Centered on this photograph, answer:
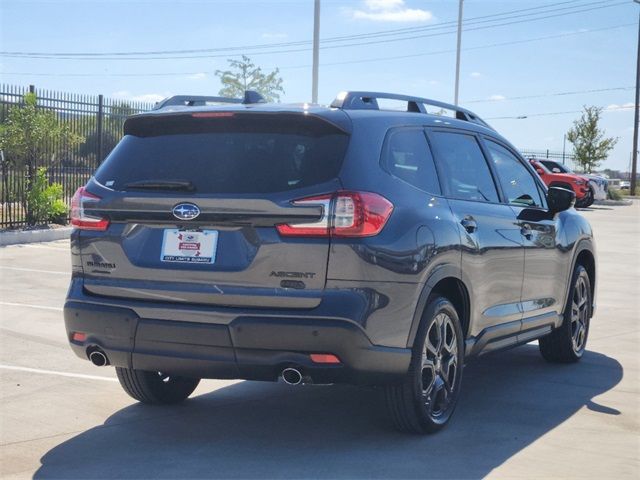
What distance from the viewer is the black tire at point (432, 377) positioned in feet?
17.5

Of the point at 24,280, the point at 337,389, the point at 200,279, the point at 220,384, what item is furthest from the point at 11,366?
the point at 24,280

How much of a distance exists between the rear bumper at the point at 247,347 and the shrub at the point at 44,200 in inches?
546

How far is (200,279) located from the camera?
5.02 metres

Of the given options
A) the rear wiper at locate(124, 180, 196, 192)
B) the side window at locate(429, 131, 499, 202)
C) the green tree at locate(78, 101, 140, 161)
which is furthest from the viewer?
the green tree at locate(78, 101, 140, 161)

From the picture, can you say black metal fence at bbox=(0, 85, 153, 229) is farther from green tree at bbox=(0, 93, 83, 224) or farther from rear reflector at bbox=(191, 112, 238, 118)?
rear reflector at bbox=(191, 112, 238, 118)

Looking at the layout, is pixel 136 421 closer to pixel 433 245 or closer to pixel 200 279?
pixel 200 279

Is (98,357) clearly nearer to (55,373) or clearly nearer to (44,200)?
(55,373)

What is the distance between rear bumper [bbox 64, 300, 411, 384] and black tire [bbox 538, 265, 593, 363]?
3.02 metres

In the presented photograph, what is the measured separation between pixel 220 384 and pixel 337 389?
0.82 metres

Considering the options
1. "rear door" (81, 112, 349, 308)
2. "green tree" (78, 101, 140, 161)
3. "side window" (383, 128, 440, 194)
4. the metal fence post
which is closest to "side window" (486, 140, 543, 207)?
"side window" (383, 128, 440, 194)

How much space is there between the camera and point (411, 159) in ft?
18.5

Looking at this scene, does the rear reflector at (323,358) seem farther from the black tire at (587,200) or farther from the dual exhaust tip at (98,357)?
the black tire at (587,200)

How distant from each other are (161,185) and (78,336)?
37.3 inches

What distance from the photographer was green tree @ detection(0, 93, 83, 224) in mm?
17812
